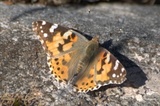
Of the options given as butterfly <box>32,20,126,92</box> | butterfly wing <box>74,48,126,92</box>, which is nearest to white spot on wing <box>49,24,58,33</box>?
butterfly <box>32,20,126,92</box>

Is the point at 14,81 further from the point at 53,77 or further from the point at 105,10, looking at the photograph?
the point at 105,10

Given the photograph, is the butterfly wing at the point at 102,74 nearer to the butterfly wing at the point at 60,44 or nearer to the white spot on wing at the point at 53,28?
the butterfly wing at the point at 60,44

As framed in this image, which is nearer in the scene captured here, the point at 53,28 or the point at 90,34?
the point at 53,28

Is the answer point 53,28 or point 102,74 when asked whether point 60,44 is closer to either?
point 53,28

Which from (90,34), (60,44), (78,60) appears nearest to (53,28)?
(60,44)

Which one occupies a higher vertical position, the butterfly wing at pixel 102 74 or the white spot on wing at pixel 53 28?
the white spot on wing at pixel 53 28

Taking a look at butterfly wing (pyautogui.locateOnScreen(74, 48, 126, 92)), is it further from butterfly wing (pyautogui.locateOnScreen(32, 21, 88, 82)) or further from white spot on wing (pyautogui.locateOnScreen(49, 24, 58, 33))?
white spot on wing (pyautogui.locateOnScreen(49, 24, 58, 33))

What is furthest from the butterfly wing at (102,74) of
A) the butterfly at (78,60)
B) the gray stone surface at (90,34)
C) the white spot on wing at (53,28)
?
the white spot on wing at (53,28)
